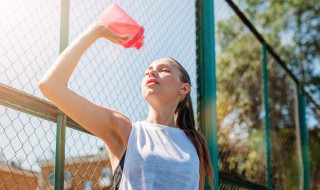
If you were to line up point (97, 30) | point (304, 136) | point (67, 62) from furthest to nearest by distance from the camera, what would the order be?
1. point (304, 136)
2. point (97, 30)
3. point (67, 62)

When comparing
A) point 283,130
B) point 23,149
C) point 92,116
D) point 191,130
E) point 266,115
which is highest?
point 283,130

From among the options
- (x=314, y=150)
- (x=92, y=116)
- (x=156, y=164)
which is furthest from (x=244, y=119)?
(x=314, y=150)

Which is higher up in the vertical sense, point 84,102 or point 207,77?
point 207,77

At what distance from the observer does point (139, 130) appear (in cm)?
199

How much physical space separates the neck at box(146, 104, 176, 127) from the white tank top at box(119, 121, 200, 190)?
135 mm

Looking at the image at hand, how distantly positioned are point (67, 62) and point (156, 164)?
0.52 m

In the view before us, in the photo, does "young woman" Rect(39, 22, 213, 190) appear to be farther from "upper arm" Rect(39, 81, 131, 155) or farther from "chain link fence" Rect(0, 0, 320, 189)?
"chain link fence" Rect(0, 0, 320, 189)

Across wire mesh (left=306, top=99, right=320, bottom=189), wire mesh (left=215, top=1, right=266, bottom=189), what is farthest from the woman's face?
wire mesh (left=306, top=99, right=320, bottom=189)

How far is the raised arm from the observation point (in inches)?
68.8

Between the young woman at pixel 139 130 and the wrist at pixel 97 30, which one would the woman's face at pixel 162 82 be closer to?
the young woman at pixel 139 130

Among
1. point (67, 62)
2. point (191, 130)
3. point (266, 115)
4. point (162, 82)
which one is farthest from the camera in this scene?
point (266, 115)

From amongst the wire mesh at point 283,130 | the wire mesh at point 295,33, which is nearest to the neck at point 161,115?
the wire mesh at point 283,130

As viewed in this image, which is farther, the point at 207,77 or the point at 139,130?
the point at 207,77

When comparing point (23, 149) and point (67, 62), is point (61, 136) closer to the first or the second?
point (23, 149)
